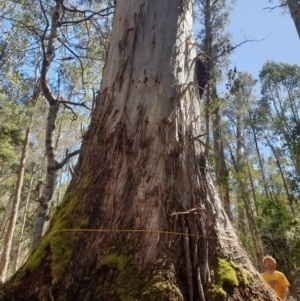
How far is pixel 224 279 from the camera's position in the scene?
210 centimetres

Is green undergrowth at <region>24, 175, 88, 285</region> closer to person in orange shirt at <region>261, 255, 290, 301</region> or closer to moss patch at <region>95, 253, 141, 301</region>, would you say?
moss patch at <region>95, 253, 141, 301</region>

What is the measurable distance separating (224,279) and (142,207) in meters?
0.66

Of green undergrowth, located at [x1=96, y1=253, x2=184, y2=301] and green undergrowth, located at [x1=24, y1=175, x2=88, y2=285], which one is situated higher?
green undergrowth, located at [x1=24, y1=175, x2=88, y2=285]

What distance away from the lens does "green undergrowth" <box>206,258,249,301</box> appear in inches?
79.4

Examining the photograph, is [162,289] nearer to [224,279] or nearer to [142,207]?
[224,279]

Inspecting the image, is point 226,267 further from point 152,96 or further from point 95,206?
point 152,96

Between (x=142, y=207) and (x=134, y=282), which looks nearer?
(x=134, y=282)

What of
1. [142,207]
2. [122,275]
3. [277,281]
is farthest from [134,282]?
[277,281]

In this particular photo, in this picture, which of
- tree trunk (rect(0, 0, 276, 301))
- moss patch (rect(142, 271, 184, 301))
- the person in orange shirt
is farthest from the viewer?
the person in orange shirt

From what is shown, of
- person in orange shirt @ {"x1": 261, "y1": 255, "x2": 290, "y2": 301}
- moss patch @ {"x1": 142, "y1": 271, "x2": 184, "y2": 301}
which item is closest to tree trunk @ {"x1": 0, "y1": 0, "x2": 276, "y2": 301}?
moss patch @ {"x1": 142, "y1": 271, "x2": 184, "y2": 301}

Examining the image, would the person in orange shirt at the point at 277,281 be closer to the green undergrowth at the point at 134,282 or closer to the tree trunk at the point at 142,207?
the tree trunk at the point at 142,207

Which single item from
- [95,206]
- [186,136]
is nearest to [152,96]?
[186,136]

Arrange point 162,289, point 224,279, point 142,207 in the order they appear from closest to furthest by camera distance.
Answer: point 162,289
point 224,279
point 142,207

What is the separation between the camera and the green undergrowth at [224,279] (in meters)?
2.02
